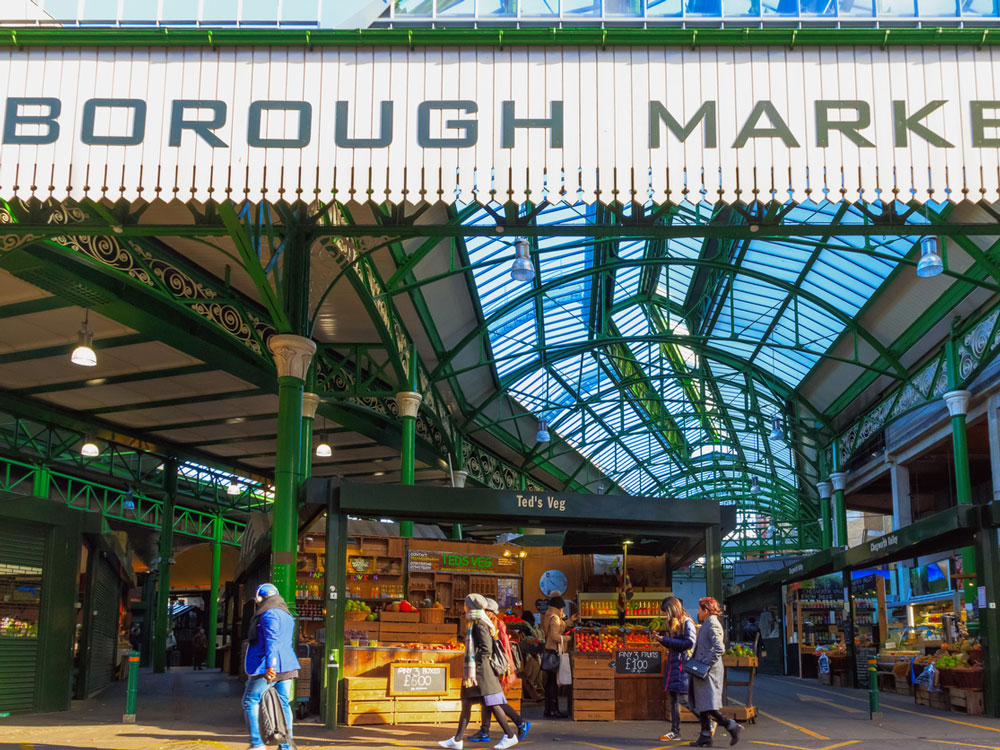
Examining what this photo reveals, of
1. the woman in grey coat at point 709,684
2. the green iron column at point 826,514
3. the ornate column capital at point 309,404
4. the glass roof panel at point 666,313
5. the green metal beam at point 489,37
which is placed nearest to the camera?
the green metal beam at point 489,37

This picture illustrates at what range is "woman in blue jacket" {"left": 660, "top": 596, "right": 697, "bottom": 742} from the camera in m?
10.4

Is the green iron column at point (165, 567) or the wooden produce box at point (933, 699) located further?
the green iron column at point (165, 567)

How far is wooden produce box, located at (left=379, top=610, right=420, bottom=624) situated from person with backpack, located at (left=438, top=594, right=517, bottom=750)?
3.90m

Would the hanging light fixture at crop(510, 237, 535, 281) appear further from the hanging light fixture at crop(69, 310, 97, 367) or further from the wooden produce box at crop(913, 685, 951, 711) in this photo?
the wooden produce box at crop(913, 685, 951, 711)

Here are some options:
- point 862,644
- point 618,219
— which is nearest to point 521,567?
point 862,644

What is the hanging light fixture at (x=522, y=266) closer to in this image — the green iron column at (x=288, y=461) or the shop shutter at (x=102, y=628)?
the green iron column at (x=288, y=461)

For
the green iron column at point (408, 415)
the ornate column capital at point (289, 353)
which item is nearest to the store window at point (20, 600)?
the ornate column capital at point (289, 353)

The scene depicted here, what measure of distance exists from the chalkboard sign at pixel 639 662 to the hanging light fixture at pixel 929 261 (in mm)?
7259

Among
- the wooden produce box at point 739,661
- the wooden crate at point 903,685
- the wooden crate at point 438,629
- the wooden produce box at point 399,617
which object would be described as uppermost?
the wooden produce box at point 399,617

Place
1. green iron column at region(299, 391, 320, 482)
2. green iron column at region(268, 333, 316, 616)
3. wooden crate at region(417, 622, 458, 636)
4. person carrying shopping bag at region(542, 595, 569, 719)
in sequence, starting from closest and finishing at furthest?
green iron column at region(268, 333, 316, 616) → person carrying shopping bag at region(542, 595, 569, 719) → wooden crate at region(417, 622, 458, 636) → green iron column at region(299, 391, 320, 482)

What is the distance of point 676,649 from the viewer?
34.2 feet

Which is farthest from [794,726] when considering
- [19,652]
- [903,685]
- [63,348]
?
[63,348]

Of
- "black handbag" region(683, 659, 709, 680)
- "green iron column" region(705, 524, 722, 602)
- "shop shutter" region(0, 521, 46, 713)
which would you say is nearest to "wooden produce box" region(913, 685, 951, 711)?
"green iron column" region(705, 524, 722, 602)

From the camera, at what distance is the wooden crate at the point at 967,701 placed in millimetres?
14680
